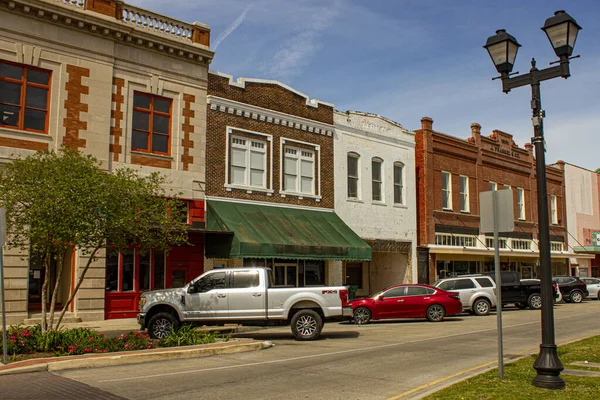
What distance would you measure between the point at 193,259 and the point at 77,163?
30.4 feet

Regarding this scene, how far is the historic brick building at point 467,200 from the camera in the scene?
3253 centimetres

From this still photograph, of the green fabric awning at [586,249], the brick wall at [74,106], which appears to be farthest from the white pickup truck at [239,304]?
the green fabric awning at [586,249]

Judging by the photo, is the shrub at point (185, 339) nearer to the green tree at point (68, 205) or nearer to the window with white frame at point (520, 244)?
the green tree at point (68, 205)

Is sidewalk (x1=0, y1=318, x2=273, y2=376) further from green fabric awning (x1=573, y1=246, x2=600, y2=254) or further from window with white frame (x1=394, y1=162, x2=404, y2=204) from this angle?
green fabric awning (x1=573, y1=246, x2=600, y2=254)

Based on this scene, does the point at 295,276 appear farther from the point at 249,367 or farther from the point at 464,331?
the point at 249,367

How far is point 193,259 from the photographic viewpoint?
2225 cm

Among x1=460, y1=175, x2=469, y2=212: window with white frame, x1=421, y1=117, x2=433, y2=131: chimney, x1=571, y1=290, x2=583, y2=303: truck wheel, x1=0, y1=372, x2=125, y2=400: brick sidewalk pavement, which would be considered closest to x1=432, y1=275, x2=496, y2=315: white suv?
x1=571, y1=290, x2=583, y2=303: truck wheel

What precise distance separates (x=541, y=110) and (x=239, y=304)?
30.7 feet

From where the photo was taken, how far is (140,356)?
12.0m

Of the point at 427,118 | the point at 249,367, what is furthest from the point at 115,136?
the point at 427,118

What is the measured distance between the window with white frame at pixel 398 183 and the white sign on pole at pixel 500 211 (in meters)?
21.9

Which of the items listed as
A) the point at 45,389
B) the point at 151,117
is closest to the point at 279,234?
the point at 151,117

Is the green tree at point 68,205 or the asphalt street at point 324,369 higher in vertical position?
the green tree at point 68,205

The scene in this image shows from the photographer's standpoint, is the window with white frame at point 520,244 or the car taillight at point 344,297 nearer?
the car taillight at point 344,297
